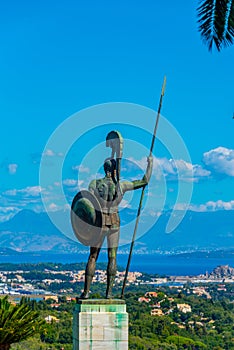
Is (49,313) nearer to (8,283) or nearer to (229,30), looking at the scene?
(229,30)

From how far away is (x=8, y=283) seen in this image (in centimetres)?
18950

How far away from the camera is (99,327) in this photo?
13828 millimetres

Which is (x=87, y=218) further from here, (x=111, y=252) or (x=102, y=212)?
(x=111, y=252)

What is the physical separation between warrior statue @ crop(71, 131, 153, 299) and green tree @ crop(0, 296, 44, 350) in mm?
11811

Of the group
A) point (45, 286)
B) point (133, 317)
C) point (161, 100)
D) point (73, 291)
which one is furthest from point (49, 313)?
point (45, 286)

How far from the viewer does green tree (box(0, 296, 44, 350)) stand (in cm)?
2552

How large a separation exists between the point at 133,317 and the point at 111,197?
263 ft

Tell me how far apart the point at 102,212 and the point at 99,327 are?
6.43 ft

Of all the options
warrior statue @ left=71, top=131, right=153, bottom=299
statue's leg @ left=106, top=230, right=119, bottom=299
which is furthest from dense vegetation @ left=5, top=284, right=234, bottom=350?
warrior statue @ left=71, top=131, right=153, bottom=299

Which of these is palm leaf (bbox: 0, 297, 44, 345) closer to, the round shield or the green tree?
the green tree

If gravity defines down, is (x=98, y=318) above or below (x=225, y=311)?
below

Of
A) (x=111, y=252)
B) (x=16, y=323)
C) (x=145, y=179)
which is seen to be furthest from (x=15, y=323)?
(x=145, y=179)

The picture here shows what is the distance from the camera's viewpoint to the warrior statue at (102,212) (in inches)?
558

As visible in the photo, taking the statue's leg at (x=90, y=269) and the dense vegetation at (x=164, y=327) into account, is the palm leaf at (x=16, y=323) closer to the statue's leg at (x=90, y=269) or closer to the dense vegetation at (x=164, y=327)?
the statue's leg at (x=90, y=269)
